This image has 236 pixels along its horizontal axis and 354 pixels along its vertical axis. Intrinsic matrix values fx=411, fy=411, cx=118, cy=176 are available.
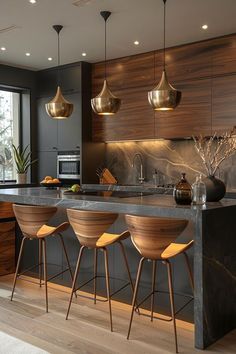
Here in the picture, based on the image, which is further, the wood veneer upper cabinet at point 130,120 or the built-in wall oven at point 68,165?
the built-in wall oven at point 68,165

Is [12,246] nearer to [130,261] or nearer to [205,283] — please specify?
[130,261]

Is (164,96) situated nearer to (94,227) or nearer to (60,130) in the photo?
(94,227)

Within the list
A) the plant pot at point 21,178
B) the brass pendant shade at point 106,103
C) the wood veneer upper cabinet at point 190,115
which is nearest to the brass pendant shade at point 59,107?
the brass pendant shade at point 106,103

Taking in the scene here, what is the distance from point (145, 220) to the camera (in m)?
2.96

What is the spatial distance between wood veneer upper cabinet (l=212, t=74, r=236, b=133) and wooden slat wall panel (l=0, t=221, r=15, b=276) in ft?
9.33

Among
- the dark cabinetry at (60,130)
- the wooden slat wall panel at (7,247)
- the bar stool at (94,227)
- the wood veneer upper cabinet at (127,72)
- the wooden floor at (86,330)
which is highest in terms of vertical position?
the wood veneer upper cabinet at (127,72)

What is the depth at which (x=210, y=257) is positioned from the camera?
10.0 feet

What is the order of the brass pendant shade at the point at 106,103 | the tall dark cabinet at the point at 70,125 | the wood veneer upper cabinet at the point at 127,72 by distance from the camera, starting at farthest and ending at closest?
the tall dark cabinet at the point at 70,125 < the wood veneer upper cabinet at the point at 127,72 < the brass pendant shade at the point at 106,103

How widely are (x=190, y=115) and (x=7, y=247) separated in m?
2.90

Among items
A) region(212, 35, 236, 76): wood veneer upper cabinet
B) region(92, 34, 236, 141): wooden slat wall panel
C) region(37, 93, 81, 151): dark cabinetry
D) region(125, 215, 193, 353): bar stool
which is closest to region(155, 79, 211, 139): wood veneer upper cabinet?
region(92, 34, 236, 141): wooden slat wall panel

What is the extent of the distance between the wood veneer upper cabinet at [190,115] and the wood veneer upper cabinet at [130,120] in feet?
0.76

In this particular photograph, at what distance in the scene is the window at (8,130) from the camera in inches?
279

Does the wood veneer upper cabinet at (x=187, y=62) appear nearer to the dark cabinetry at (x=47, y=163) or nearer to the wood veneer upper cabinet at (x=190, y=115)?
the wood veneer upper cabinet at (x=190, y=115)

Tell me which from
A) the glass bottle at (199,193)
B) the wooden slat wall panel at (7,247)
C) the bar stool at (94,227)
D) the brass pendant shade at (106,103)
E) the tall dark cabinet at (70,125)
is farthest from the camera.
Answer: the tall dark cabinet at (70,125)
